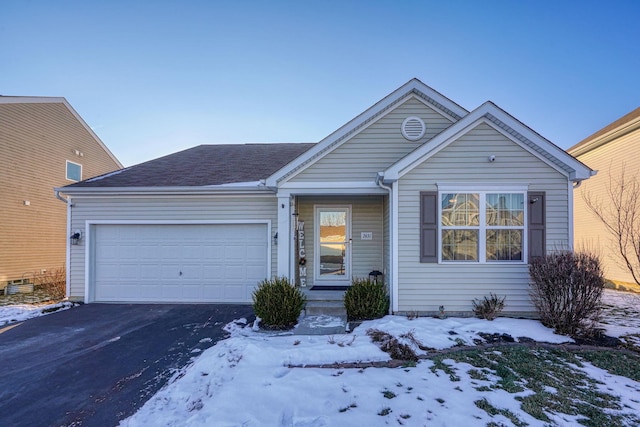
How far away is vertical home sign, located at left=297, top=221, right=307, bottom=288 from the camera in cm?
819

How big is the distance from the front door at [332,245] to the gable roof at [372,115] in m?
1.91

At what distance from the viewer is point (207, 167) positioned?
30.1 ft

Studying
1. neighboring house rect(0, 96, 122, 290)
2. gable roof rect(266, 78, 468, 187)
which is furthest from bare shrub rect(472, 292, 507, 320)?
neighboring house rect(0, 96, 122, 290)

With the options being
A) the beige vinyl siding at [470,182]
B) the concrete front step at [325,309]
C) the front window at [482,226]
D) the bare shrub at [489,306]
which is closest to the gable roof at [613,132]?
the beige vinyl siding at [470,182]

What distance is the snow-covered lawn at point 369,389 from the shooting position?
2.89m

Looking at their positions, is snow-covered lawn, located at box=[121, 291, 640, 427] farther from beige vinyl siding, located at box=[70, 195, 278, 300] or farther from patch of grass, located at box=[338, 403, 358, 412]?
beige vinyl siding, located at box=[70, 195, 278, 300]

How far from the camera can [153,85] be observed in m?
11.0

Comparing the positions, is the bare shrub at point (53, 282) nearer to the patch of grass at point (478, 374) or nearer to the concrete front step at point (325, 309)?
the concrete front step at point (325, 309)

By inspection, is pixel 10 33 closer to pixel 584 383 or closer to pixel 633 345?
pixel 584 383

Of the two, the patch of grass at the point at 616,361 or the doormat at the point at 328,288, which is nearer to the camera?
the patch of grass at the point at 616,361


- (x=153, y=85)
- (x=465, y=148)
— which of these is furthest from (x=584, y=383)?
(x=153, y=85)

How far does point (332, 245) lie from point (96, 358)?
558 cm

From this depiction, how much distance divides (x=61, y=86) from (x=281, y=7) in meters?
9.81

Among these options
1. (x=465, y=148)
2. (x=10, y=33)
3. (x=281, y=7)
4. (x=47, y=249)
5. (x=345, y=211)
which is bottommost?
(x=47, y=249)
